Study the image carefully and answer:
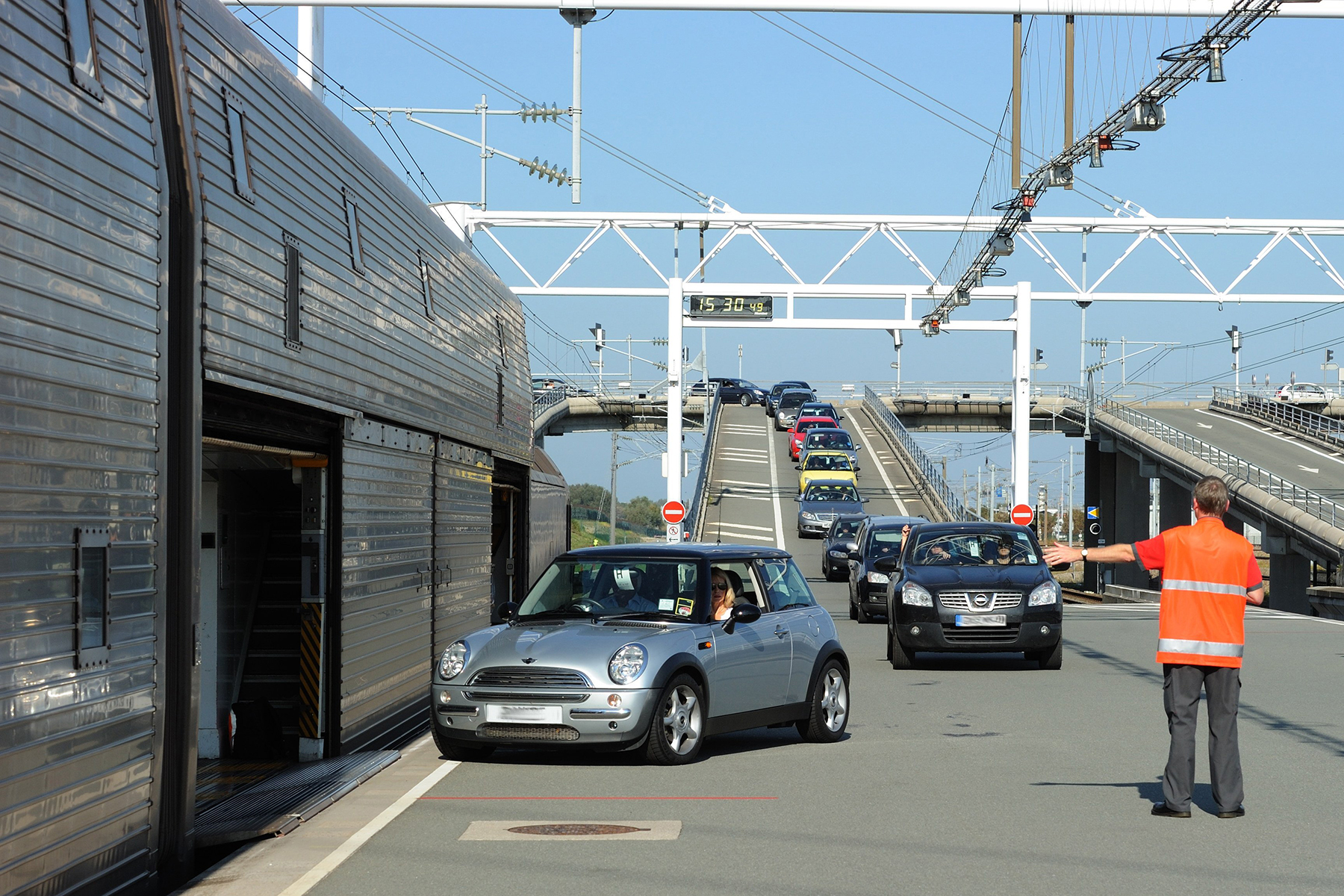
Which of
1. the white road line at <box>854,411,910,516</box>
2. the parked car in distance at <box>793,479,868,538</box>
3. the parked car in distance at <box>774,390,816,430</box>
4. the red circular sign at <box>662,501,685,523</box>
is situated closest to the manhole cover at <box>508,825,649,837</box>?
the red circular sign at <box>662,501,685,523</box>

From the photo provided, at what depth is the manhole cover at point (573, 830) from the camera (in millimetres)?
8021

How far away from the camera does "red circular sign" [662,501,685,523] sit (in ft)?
124

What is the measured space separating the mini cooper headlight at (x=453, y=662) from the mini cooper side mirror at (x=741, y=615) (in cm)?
182

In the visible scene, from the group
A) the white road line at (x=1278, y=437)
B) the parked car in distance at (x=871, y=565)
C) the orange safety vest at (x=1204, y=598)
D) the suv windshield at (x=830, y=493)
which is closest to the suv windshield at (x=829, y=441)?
the suv windshield at (x=830, y=493)

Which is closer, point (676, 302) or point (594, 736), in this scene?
point (594, 736)

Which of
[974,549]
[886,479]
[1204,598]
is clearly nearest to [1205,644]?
[1204,598]

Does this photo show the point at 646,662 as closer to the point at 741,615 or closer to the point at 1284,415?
the point at 741,615

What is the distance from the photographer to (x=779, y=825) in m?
8.22

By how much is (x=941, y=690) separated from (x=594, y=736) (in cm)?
656

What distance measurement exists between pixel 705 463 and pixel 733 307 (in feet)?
82.6

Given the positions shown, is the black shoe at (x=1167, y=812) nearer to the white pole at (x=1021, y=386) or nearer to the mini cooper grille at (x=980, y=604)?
the mini cooper grille at (x=980, y=604)

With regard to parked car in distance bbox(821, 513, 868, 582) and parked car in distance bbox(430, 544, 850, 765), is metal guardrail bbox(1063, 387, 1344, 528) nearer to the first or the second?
parked car in distance bbox(821, 513, 868, 582)

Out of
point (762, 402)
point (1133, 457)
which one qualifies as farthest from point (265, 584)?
point (762, 402)

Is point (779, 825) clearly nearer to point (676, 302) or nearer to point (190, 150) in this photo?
point (190, 150)
